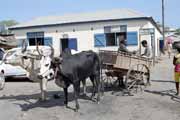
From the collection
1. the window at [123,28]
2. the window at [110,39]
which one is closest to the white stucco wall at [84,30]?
the window at [123,28]

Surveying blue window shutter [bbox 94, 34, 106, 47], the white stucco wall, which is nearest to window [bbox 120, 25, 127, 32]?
the white stucco wall

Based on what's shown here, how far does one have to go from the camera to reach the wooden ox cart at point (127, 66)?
13743 mm

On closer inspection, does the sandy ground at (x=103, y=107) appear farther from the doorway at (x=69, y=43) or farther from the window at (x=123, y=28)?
the doorway at (x=69, y=43)

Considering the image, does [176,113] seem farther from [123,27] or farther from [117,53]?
[123,27]

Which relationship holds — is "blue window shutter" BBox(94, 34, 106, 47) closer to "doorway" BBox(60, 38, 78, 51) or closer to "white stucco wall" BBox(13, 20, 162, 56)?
"white stucco wall" BBox(13, 20, 162, 56)

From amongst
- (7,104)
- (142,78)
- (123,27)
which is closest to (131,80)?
(142,78)

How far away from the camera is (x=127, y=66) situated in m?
13.9

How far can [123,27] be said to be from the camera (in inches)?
1428

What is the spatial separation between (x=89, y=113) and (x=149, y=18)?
25789 millimetres

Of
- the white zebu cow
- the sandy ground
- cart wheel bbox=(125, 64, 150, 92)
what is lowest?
the sandy ground

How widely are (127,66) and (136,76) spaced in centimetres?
85

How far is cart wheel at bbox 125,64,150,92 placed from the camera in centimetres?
1424

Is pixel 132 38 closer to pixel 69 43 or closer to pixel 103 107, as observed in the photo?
pixel 69 43

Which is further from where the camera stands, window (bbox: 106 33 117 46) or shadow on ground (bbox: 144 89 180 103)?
window (bbox: 106 33 117 46)
